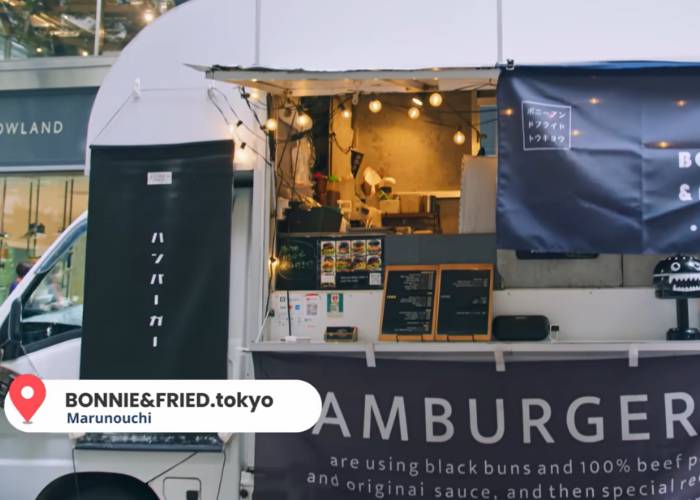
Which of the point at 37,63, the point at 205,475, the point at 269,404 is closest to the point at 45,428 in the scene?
the point at 205,475

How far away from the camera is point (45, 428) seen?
482 centimetres

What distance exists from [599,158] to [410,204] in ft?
14.2

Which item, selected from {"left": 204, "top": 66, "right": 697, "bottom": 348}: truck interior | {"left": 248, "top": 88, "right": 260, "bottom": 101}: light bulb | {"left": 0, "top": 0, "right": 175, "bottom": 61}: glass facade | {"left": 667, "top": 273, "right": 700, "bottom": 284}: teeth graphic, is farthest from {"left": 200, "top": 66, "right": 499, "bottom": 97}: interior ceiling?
{"left": 0, "top": 0, "right": 175, "bottom": 61}: glass facade

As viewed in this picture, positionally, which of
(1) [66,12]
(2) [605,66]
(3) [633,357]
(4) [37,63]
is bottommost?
(3) [633,357]

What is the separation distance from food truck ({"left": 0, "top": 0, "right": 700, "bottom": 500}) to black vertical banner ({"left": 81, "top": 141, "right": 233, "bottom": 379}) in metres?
0.01

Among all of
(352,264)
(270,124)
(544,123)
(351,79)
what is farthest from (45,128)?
(544,123)

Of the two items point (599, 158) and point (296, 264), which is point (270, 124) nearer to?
point (296, 264)

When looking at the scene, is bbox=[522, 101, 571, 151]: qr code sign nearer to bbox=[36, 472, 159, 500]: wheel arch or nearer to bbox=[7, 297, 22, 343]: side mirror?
bbox=[36, 472, 159, 500]: wheel arch

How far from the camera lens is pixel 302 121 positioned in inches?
216

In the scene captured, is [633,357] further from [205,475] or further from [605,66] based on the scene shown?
[205,475]

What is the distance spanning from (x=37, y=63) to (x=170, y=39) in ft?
20.2

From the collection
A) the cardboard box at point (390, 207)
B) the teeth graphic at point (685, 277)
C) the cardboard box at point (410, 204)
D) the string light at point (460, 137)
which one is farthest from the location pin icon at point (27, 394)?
the string light at point (460, 137)
